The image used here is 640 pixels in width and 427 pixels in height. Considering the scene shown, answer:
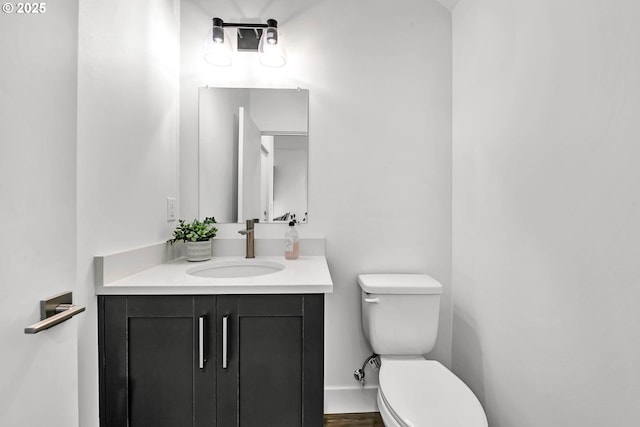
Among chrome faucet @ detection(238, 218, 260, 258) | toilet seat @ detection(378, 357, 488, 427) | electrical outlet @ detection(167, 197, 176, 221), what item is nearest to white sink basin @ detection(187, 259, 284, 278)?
chrome faucet @ detection(238, 218, 260, 258)

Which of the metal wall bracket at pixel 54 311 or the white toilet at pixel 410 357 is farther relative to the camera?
the white toilet at pixel 410 357

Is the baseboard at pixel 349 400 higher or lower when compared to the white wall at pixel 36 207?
lower

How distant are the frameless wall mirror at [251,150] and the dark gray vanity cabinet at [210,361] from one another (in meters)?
0.73

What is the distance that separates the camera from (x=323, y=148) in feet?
5.74

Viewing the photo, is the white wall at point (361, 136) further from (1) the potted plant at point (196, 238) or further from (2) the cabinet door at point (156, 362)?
(2) the cabinet door at point (156, 362)

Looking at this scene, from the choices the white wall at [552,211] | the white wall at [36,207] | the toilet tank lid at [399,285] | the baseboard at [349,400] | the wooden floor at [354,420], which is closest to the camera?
the white wall at [36,207]

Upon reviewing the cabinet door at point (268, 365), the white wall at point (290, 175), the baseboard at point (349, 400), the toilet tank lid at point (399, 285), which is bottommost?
the baseboard at point (349, 400)

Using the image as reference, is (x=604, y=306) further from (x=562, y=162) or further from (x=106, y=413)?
(x=106, y=413)

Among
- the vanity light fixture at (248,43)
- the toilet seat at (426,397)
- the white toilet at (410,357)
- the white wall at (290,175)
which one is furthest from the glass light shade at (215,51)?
the toilet seat at (426,397)

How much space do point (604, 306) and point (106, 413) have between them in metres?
1.59

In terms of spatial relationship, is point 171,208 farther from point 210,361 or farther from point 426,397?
point 426,397

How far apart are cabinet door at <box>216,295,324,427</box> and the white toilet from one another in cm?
30

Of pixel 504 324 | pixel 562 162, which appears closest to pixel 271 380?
pixel 504 324

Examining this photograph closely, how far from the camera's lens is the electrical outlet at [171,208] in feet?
5.23
